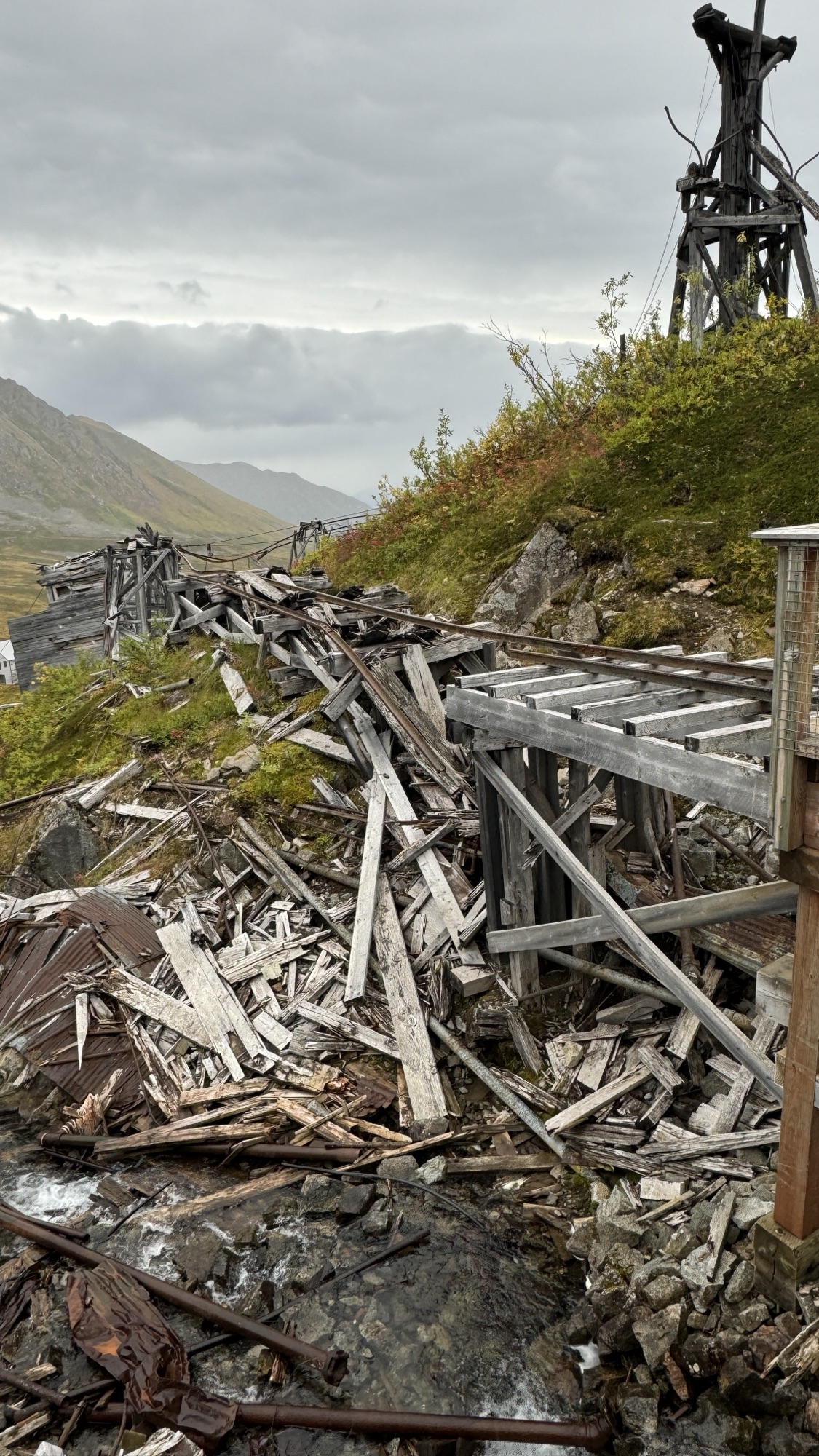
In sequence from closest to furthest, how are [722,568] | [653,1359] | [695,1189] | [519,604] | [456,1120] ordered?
1. [653,1359]
2. [695,1189]
3. [456,1120]
4. [722,568]
5. [519,604]

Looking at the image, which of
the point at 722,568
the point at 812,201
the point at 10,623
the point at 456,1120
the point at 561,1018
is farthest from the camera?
the point at 10,623

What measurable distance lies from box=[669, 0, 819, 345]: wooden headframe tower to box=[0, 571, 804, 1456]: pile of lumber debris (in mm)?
11410

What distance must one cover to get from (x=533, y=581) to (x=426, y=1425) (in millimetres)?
12959

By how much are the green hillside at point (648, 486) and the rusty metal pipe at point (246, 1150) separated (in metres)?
8.97

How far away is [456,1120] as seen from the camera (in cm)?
796

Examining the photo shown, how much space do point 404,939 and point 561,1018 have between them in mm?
2013

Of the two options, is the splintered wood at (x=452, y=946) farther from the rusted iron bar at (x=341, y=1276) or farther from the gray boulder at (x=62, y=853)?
the rusted iron bar at (x=341, y=1276)

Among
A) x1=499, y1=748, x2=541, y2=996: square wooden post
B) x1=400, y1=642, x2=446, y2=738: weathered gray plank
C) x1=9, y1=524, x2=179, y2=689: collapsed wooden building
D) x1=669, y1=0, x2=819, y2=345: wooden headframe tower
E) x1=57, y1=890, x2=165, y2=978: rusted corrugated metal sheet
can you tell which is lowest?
x1=57, y1=890, x2=165, y2=978: rusted corrugated metal sheet

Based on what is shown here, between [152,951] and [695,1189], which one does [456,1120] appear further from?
[152,951]

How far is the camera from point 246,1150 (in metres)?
7.98

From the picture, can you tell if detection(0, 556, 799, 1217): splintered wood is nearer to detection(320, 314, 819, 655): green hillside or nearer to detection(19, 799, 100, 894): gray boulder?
detection(19, 799, 100, 894): gray boulder

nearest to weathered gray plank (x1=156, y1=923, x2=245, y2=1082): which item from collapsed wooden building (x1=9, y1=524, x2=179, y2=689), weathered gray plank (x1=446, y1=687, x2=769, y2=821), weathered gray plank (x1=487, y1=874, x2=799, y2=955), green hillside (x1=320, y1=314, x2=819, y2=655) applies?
weathered gray plank (x1=487, y1=874, x2=799, y2=955)

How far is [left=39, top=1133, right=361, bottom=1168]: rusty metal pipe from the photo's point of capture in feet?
25.3

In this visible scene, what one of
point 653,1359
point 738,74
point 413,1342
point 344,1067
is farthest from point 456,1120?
point 738,74
